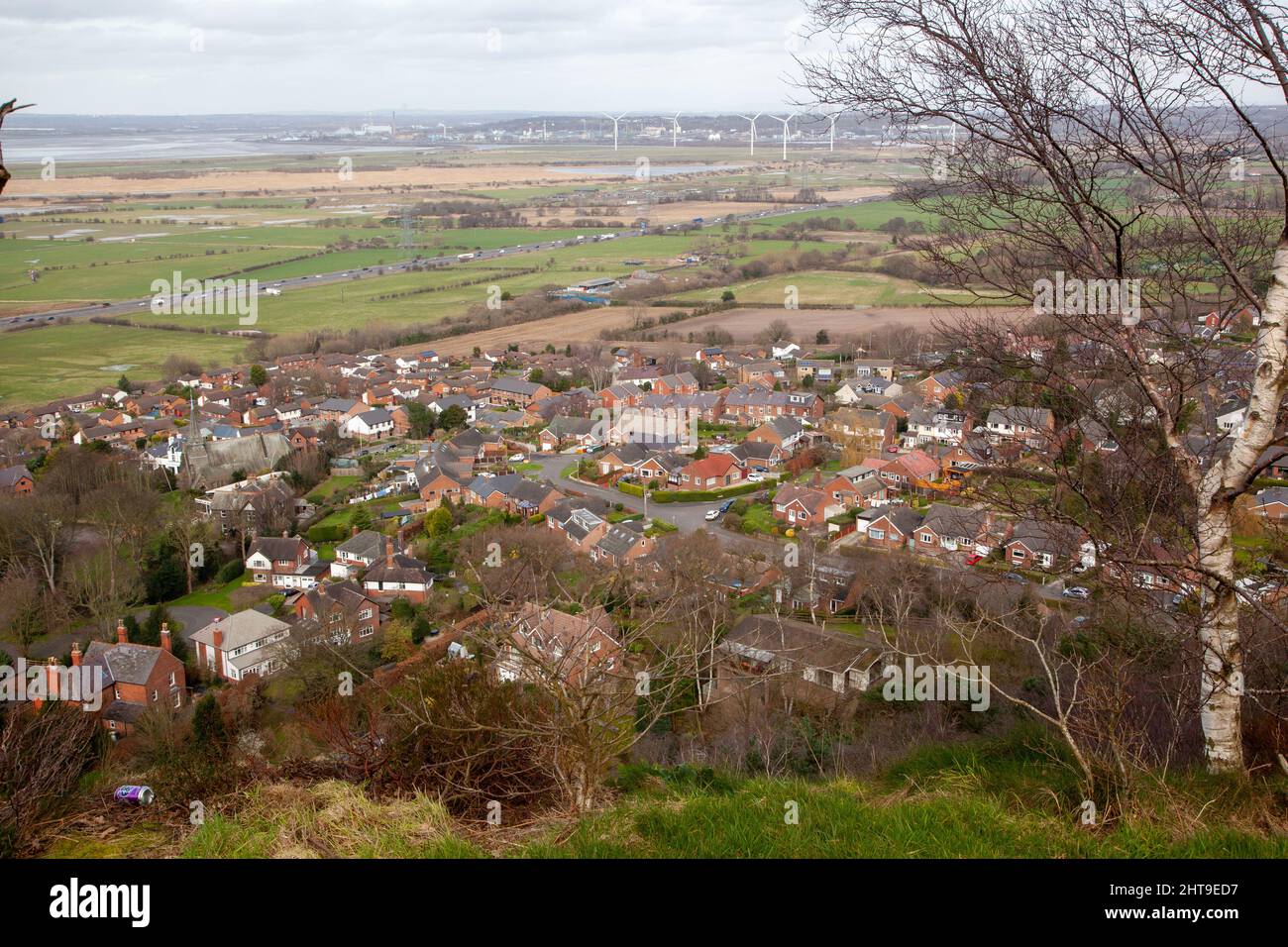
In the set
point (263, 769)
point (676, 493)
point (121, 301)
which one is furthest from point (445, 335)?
point (263, 769)

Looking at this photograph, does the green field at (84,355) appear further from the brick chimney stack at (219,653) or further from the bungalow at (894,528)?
the bungalow at (894,528)

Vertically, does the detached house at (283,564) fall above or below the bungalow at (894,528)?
below

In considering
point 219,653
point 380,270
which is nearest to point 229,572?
point 219,653

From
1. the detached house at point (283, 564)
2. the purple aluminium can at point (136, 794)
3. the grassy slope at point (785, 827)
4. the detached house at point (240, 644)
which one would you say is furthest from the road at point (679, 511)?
the purple aluminium can at point (136, 794)

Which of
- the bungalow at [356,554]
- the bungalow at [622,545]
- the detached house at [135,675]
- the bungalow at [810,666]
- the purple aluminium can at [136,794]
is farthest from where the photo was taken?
the bungalow at [356,554]

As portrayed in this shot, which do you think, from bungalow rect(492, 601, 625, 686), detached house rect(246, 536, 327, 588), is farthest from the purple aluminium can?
detached house rect(246, 536, 327, 588)

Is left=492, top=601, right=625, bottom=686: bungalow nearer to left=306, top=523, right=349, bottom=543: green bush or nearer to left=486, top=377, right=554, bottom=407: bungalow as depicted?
left=306, top=523, right=349, bottom=543: green bush

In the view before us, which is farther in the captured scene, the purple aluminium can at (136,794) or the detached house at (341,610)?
the detached house at (341,610)
